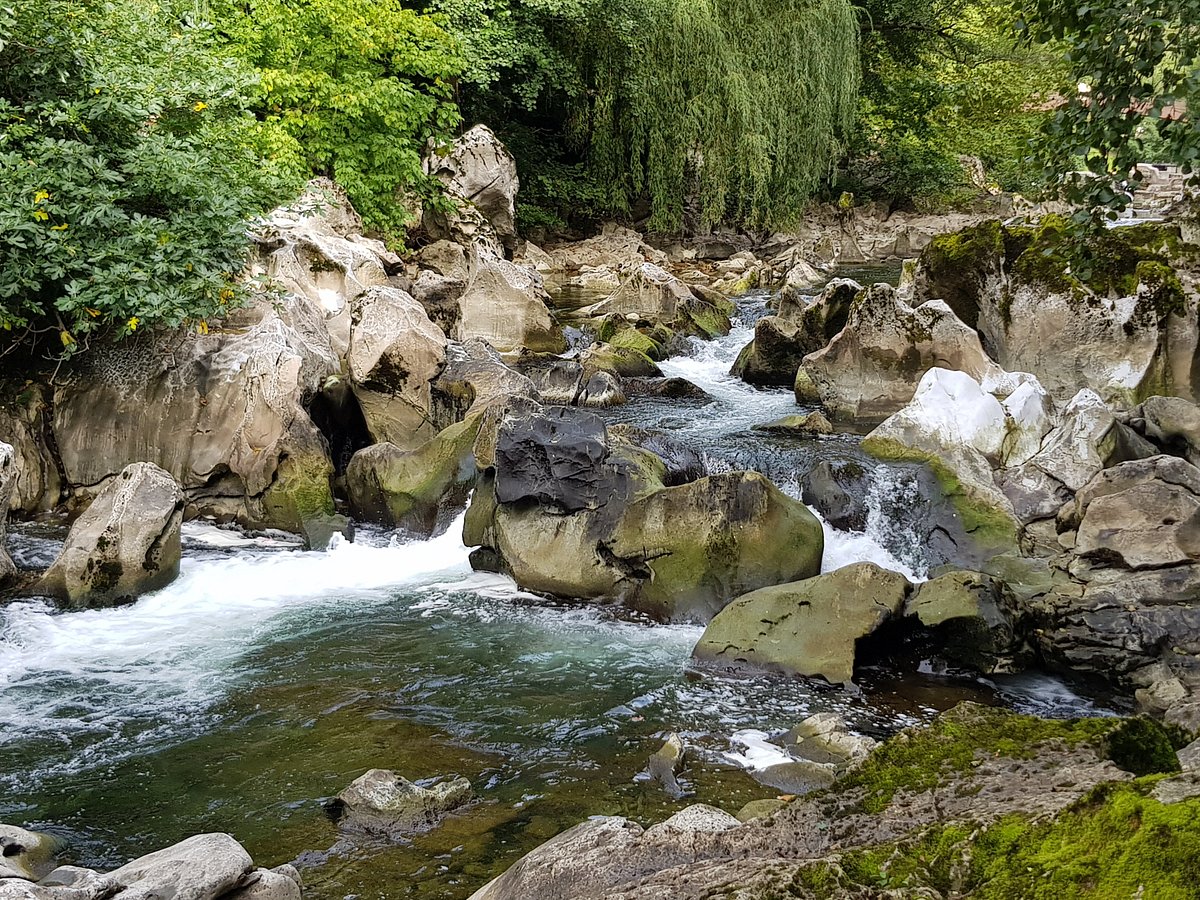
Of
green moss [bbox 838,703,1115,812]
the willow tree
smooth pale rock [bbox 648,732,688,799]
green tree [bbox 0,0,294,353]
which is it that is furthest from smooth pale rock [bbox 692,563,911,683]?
the willow tree

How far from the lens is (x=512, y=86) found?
23.1 meters

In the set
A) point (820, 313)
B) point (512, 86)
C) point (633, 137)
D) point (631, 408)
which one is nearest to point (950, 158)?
point (633, 137)

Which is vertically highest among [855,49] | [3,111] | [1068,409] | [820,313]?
[855,49]

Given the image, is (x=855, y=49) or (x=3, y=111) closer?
(x=3, y=111)

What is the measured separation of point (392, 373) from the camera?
12.0 m

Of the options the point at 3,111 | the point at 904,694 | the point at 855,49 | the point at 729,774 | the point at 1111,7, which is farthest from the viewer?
the point at 855,49

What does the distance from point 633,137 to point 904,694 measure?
1942 centimetres

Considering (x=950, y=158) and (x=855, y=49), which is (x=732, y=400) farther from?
(x=950, y=158)

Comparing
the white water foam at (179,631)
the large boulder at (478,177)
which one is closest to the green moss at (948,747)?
the white water foam at (179,631)

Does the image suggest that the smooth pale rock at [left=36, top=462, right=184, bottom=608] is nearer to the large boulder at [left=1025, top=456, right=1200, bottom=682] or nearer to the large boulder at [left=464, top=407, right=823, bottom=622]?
the large boulder at [left=464, top=407, right=823, bottom=622]

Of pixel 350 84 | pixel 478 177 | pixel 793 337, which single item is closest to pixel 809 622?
pixel 793 337

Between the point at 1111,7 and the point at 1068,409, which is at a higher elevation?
the point at 1111,7

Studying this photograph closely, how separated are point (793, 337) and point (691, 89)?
1064cm

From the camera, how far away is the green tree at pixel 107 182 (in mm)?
9398
